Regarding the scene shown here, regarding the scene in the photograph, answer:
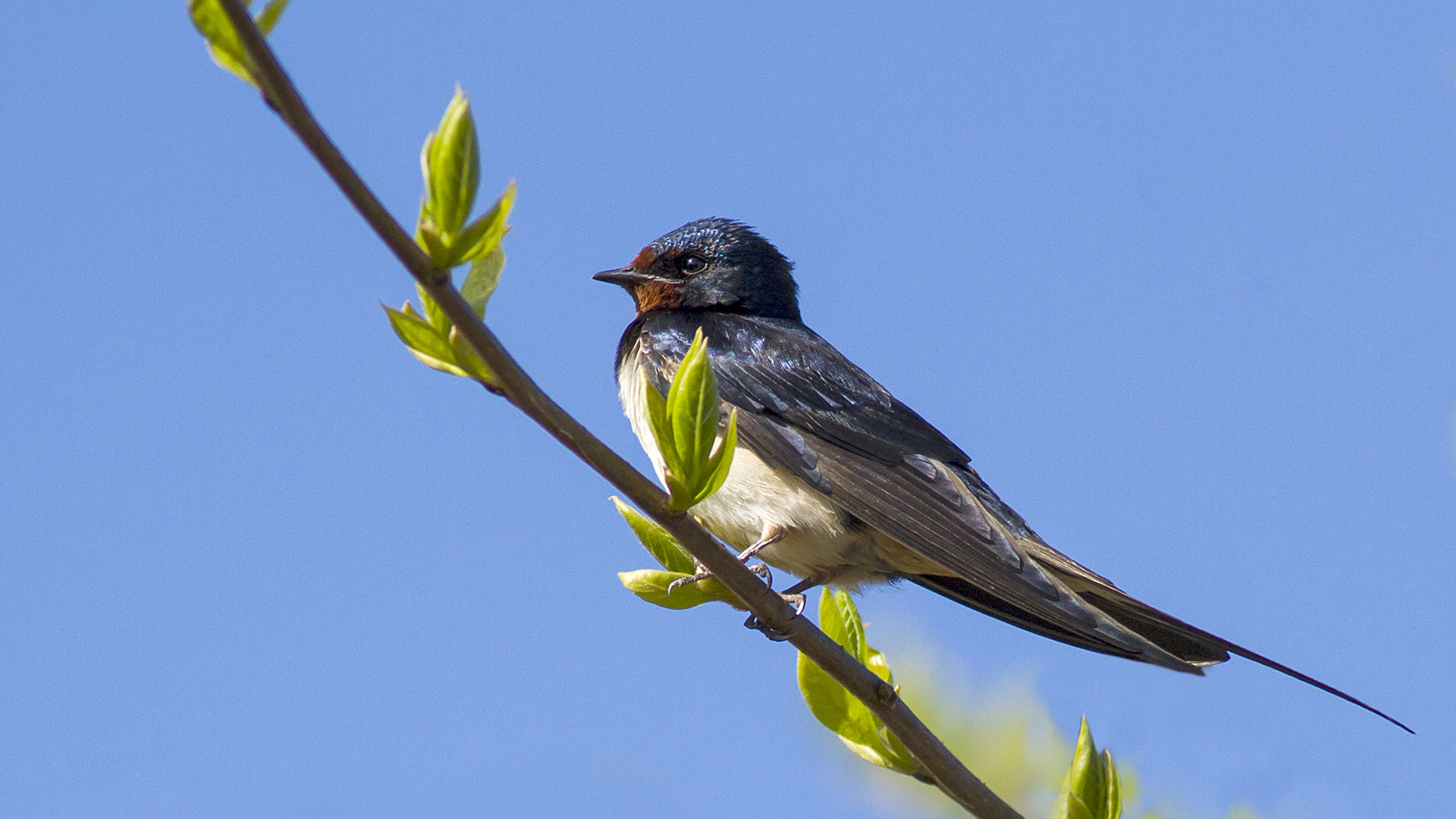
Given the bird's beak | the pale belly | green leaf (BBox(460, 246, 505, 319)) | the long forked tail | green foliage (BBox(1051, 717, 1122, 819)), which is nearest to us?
green leaf (BBox(460, 246, 505, 319))

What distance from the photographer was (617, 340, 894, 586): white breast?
3.77 meters

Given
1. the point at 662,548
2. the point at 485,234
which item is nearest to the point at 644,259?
the point at 662,548

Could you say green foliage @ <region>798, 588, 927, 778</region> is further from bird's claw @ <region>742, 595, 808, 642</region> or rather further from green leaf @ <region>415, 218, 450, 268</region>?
green leaf @ <region>415, 218, 450, 268</region>

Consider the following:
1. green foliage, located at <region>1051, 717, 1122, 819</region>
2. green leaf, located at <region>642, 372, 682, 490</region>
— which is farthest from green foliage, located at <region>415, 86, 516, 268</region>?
green foliage, located at <region>1051, 717, 1122, 819</region>

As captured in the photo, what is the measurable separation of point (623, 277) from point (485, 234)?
345cm

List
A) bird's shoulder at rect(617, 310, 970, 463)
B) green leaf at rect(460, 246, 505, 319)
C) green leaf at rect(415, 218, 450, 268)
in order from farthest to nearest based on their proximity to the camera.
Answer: bird's shoulder at rect(617, 310, 970, 463), green leaf at rect(460, 246, 505, 319), green leaf at rect(415, 218, 450, 268)

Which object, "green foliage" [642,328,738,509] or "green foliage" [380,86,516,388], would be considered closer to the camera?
"green foliage" [380,86,516,388]

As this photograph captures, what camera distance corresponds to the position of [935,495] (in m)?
3.66

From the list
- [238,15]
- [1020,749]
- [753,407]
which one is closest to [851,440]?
[753,407]

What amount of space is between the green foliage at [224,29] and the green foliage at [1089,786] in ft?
4.45

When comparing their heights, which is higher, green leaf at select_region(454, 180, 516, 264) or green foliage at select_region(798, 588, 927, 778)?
green leaf at select_region(454, 180, 516, 264)

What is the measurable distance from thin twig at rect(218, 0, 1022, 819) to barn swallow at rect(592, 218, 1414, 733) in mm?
879

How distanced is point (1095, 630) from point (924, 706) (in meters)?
1.38

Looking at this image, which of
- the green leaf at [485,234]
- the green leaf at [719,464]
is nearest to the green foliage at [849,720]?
the green leaf at [719,464]
